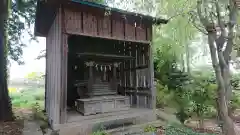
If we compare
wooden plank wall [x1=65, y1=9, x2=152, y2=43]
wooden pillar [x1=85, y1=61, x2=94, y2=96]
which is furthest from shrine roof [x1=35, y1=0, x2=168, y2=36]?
wooden pillar [x1=85, y1=61, x2=94, y2=96]

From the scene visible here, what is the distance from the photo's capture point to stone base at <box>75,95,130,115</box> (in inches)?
242

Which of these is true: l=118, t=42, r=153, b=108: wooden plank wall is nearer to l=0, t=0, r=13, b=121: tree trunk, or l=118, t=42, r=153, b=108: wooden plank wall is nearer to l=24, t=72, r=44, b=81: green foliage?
l=0, t=0, r=13, b=121: tree trunk

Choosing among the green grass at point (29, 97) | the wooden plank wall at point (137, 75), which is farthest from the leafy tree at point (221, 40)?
the green grass at point (29, 97)

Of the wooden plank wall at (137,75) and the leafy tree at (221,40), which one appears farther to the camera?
the wooden plank wall at (137,75)

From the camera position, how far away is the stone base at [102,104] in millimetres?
6148

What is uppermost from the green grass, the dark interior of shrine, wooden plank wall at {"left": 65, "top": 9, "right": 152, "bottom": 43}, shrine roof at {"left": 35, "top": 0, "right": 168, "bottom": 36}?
shrine roof at {"left": 35, "top": 0, "right": 168, "bottom": 36}

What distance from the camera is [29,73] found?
18547 millimetres

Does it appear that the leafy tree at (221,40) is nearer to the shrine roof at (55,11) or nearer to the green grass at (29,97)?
the shrine roof at (55,11)

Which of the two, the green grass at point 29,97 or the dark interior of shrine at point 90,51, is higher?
the dark interior of shrine at point 90,51

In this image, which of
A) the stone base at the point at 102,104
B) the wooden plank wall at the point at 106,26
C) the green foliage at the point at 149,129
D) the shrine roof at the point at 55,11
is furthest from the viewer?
the stone base at the point at 102,104

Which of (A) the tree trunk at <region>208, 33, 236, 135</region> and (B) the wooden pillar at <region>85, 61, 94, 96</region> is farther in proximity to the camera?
(B) the wooden pillar at <region>85, 61, 94, 96</region>

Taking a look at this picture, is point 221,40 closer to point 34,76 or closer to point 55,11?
point 55,11

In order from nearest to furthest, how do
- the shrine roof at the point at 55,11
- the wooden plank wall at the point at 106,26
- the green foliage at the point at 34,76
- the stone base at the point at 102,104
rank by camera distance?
1. the shrine roof at the point at 55,11
2. the wooden plank wall at the point at 106,26
3. the stone base at the point at 102,104
4. the green foliage at the point at 34,76

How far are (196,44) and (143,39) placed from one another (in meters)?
17.4
